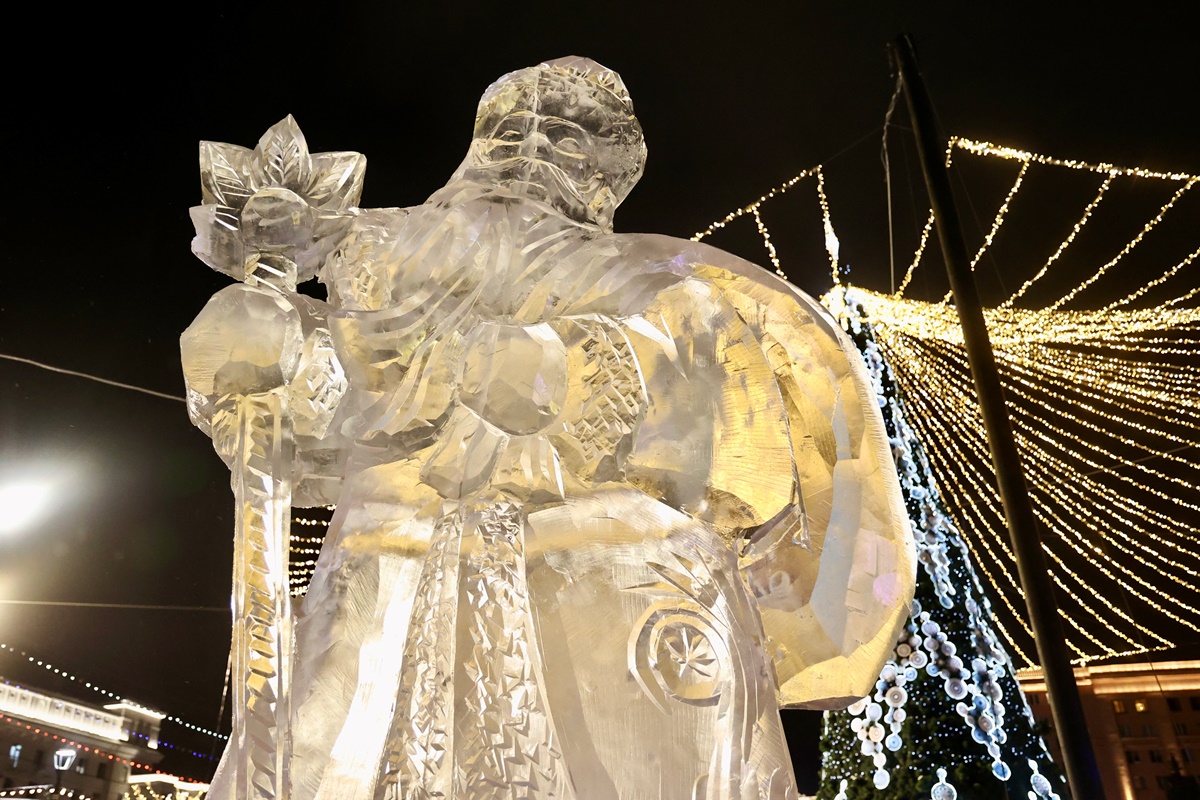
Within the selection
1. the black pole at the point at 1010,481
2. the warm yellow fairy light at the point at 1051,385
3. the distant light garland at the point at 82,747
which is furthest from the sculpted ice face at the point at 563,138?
the distant light garland at the point at 82,747

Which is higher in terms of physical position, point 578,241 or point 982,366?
point 982,366

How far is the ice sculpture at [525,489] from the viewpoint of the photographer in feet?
2.94

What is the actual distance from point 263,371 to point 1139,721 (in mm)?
15572

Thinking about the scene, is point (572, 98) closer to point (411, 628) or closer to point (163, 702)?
point (411, 628)

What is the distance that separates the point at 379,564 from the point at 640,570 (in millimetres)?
290

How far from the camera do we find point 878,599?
1064 mm

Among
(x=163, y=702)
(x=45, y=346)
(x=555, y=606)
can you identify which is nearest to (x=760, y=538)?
(x=555, y=606)

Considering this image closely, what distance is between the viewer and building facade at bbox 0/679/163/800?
566 cm

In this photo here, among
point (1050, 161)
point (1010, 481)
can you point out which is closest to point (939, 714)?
point (1010, 481)

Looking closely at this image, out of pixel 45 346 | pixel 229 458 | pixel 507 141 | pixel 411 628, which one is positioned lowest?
pixel 411 628

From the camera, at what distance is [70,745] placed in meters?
6.81

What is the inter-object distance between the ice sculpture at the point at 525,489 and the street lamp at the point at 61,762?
7122mm

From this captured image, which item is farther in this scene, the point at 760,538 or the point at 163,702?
the point at 163,702

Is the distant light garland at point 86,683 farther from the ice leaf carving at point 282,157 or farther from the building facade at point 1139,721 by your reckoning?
the building facade at point 1139,721
